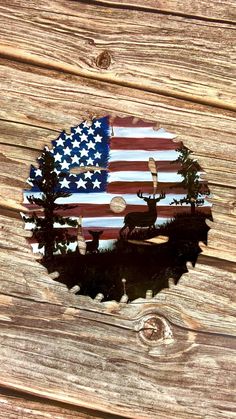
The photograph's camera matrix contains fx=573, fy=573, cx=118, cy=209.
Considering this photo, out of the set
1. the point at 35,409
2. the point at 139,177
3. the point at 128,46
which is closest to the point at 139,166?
the point at 139,177

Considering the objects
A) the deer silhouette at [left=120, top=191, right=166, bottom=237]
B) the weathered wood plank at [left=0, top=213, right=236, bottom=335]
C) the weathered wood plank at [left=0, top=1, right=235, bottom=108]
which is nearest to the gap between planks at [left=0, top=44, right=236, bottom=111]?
the weathered wood plank at [left=0, top=1, right=235, bottom=108]

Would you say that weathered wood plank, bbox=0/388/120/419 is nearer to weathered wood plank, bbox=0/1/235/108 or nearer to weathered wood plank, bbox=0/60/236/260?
weathered wood plank, bbox=0/60/236/260

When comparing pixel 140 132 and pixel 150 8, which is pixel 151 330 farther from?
pixel 150 8

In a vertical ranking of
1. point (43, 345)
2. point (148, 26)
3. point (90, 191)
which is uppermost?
point (148, 26)

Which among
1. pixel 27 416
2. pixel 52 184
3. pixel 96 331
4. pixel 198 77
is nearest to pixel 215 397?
pixel 96 331

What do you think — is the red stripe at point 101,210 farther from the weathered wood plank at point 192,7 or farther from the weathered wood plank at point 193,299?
the weathered wood plank at point 192,7

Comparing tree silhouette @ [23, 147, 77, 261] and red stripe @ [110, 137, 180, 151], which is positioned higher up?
red stripe @ [110, 137, 180, 151]

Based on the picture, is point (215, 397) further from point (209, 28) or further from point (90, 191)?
point (209, 28)
